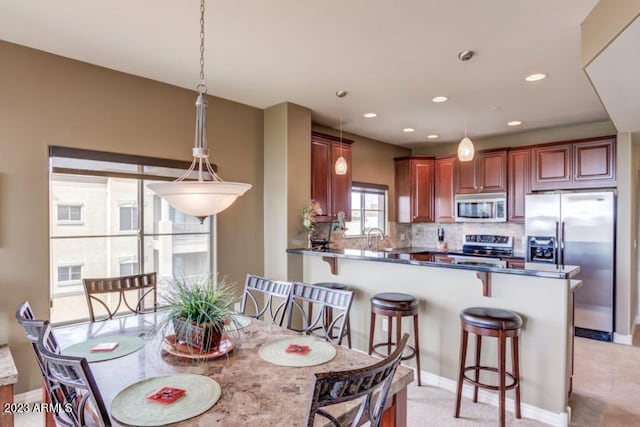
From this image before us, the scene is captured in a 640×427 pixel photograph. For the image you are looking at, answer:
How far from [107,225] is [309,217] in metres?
2.02

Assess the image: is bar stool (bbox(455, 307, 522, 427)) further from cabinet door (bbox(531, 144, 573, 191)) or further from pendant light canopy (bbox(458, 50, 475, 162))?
cabinet door (bbox(531, 144, 573, 191))

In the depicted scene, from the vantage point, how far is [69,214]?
10.1 ft

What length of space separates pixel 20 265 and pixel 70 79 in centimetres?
155

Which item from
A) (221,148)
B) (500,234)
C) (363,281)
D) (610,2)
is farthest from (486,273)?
(500,234)

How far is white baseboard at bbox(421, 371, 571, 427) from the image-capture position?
2520 mm

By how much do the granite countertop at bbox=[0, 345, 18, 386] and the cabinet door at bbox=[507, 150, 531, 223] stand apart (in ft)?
19.0

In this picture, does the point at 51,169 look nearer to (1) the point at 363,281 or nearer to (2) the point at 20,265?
(2) the point at 20,265

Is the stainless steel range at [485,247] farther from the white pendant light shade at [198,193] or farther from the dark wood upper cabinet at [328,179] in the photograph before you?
the white pendant light shade at [198,193]

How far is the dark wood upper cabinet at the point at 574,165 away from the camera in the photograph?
451cm

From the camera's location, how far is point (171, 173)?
3.65 meters

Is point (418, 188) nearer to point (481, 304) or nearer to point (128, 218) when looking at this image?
point (481, 304)

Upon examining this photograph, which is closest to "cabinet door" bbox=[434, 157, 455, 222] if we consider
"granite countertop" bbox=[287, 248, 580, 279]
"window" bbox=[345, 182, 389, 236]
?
"window" bbox=[345, 182, 389, 236]

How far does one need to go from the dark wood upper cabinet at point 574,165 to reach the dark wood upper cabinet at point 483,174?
424 millimetres

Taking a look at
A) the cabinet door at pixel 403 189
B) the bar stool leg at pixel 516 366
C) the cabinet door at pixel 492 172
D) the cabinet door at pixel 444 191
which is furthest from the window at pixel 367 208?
the bar stool leg at pixel 516 366
